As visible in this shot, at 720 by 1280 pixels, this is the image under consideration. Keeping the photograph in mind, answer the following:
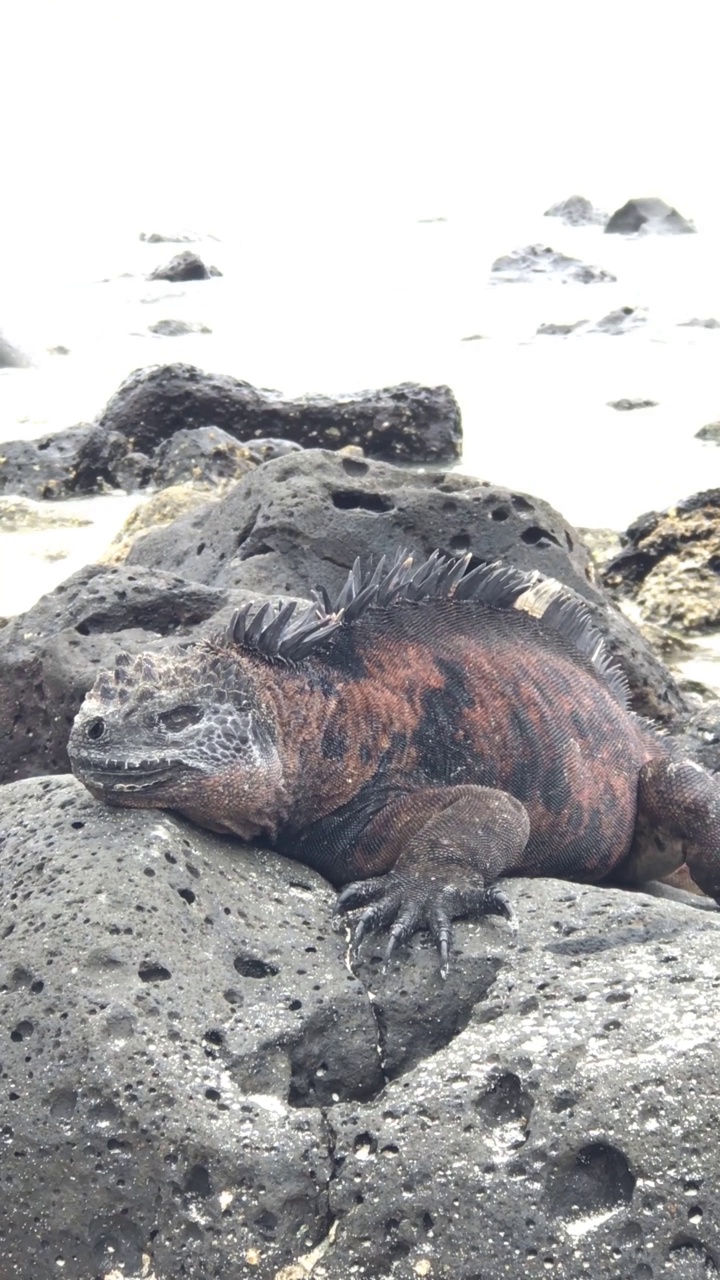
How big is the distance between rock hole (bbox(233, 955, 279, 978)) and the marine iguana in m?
0.20

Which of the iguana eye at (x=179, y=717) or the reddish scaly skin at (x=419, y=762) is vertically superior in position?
the iguana eye at (x=179, y=717)

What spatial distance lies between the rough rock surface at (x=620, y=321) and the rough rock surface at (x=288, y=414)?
377cm

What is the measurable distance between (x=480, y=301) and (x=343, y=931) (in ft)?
38.9

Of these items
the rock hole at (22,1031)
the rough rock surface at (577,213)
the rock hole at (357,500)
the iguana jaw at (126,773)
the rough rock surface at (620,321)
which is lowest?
the rough rock surface at (577,213)

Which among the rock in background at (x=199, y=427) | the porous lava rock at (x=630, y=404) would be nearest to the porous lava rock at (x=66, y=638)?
the rock in background at (x=199, y=427)

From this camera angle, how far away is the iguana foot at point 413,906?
2.85 m

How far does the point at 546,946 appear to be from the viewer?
2824 mm

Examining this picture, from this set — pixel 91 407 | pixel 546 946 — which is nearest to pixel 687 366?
pixel 91 407

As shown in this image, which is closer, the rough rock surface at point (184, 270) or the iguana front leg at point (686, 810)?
the iguana front leg at point (686, 810)

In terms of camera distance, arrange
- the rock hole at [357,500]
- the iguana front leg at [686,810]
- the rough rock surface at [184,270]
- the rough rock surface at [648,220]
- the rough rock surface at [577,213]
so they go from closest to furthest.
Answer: the iguana front leg at [686,810] → the rock hole at [357,500] → the rough rock surface at [184,270] → the rough rock surface at [648,220] → the rough rock surface at [577,213]

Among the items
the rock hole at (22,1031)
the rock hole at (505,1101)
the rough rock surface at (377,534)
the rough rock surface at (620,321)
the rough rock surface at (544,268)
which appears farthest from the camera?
the rough rock surface at (544,268)

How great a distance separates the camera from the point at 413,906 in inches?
115

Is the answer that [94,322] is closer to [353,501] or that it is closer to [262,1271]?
[353,501]

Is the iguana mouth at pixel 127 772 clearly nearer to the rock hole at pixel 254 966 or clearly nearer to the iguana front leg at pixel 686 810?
the rock hole at pixel 254 966
